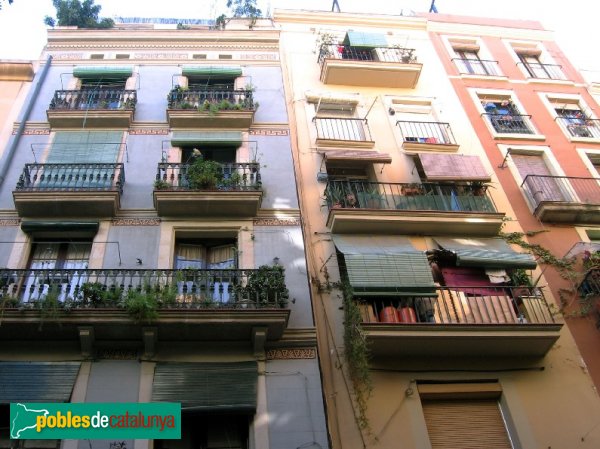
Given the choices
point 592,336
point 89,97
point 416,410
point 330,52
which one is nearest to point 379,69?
point 330,52

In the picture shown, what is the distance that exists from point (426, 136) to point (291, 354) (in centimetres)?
863

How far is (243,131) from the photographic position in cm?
1506

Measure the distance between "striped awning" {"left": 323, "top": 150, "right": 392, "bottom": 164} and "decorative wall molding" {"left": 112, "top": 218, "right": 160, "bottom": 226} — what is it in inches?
187

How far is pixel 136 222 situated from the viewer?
40.9ft

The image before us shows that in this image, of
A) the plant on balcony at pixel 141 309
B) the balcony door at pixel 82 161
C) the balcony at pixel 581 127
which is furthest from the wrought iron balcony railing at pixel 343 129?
the plant on balcony at pixel 141 309

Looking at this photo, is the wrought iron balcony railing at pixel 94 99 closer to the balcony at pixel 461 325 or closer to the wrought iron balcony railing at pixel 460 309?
the wrought iron balcony railing at pixel 460 309

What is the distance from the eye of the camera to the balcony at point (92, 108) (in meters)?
14.6

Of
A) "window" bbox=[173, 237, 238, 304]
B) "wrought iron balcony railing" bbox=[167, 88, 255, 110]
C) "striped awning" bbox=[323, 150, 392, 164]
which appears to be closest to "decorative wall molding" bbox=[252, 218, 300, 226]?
"window" bbox=[173, 237, 238, 304]

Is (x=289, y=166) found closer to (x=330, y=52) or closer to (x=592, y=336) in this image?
(x=330, y=52)

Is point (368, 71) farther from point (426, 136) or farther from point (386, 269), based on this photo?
point (386, 269)

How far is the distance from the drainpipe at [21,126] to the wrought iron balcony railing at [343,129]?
7860 millimetres

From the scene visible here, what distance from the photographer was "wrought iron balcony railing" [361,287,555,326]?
11.1 meters

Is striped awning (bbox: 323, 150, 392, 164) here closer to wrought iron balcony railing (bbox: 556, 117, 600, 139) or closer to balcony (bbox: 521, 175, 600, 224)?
balcony (bbox: 521, 175, 600, 224)

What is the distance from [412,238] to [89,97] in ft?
31.7
